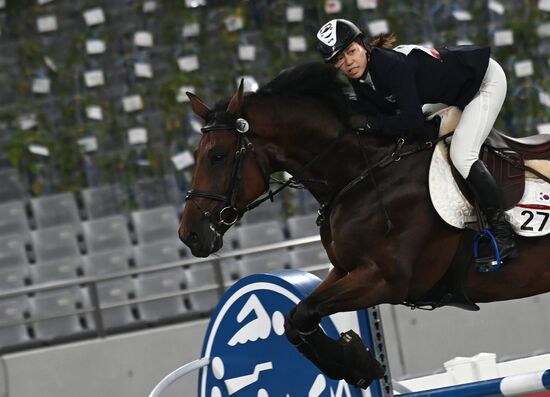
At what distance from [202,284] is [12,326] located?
129 cm

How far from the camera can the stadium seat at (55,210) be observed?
789 centimetres

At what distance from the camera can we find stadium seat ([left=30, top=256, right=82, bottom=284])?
292 inches

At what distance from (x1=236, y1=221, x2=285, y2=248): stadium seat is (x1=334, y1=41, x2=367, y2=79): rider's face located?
13.8ft

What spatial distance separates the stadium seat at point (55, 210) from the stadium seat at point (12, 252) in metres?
0.30

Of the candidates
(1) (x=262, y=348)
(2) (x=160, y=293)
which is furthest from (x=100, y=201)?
(1) (x=262, y=348)

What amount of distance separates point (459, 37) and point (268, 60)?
164 cm

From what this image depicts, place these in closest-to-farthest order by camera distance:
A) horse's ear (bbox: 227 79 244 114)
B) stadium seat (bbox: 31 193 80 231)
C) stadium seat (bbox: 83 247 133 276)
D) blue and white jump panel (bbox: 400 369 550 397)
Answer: blue and white jump panel (bbox: 400 369 550 397) < horse's ear (bbox: 227 79 244 114) < stadium seat (bbox: 83 247 133 276) < stadium seat (bbox: 31 193 80 231)

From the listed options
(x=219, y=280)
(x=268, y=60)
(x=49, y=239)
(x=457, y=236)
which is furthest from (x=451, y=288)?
(x=268, y=60)

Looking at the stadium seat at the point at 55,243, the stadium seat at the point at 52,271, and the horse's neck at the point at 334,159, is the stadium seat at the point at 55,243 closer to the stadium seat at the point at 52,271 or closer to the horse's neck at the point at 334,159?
the stadium seat at the point at 52,271

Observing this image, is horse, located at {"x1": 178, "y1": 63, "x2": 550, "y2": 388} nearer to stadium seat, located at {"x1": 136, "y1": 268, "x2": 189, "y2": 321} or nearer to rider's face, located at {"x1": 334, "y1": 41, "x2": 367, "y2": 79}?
rider's face, located at {"x1": 334, "y1": 41, "x2": 367, "y2": 79}

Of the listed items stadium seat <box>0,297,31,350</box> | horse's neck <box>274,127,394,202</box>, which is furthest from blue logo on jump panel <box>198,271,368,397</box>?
stadium seat <box>0,297,31,350</box>

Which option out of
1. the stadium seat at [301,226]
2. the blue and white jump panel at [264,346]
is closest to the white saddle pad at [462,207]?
the blue and white jump panel at [264,346]

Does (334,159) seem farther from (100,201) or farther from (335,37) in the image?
(100,201)

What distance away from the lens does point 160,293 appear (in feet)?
23.9
